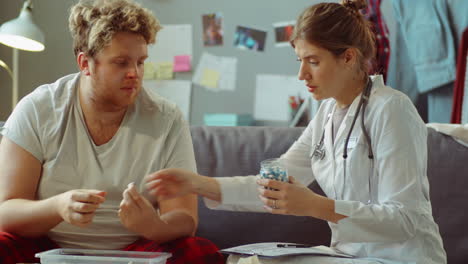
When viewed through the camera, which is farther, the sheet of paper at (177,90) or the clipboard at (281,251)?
the sheet of paper at (177,90)

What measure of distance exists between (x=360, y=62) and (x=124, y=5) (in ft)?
2.26

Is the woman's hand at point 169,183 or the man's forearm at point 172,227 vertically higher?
the woman's hand at point 169,183

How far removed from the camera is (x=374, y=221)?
50.7 inches

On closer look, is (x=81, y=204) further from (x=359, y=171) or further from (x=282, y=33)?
(x=282, y=33)

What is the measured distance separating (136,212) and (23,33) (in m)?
1.66

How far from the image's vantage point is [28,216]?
1435 millimetres

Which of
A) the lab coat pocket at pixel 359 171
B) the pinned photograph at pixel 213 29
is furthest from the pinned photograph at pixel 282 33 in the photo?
the lab coat pocket at pixel 359 171

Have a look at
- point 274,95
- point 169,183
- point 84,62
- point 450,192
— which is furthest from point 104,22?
point 274,95

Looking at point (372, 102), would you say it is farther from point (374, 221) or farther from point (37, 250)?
point (37, 250)

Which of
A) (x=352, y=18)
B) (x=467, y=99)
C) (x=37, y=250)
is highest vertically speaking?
(x=352, y=18)

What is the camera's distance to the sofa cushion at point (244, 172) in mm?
1881

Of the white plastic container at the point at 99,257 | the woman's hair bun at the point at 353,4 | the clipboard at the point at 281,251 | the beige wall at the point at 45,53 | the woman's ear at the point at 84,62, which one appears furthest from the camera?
the beige wall at the point at 45,53

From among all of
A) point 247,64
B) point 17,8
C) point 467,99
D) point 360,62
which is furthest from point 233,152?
point 17,8

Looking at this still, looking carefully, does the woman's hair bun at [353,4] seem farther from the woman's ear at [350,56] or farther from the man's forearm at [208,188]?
the man's forearm at [208,188]
